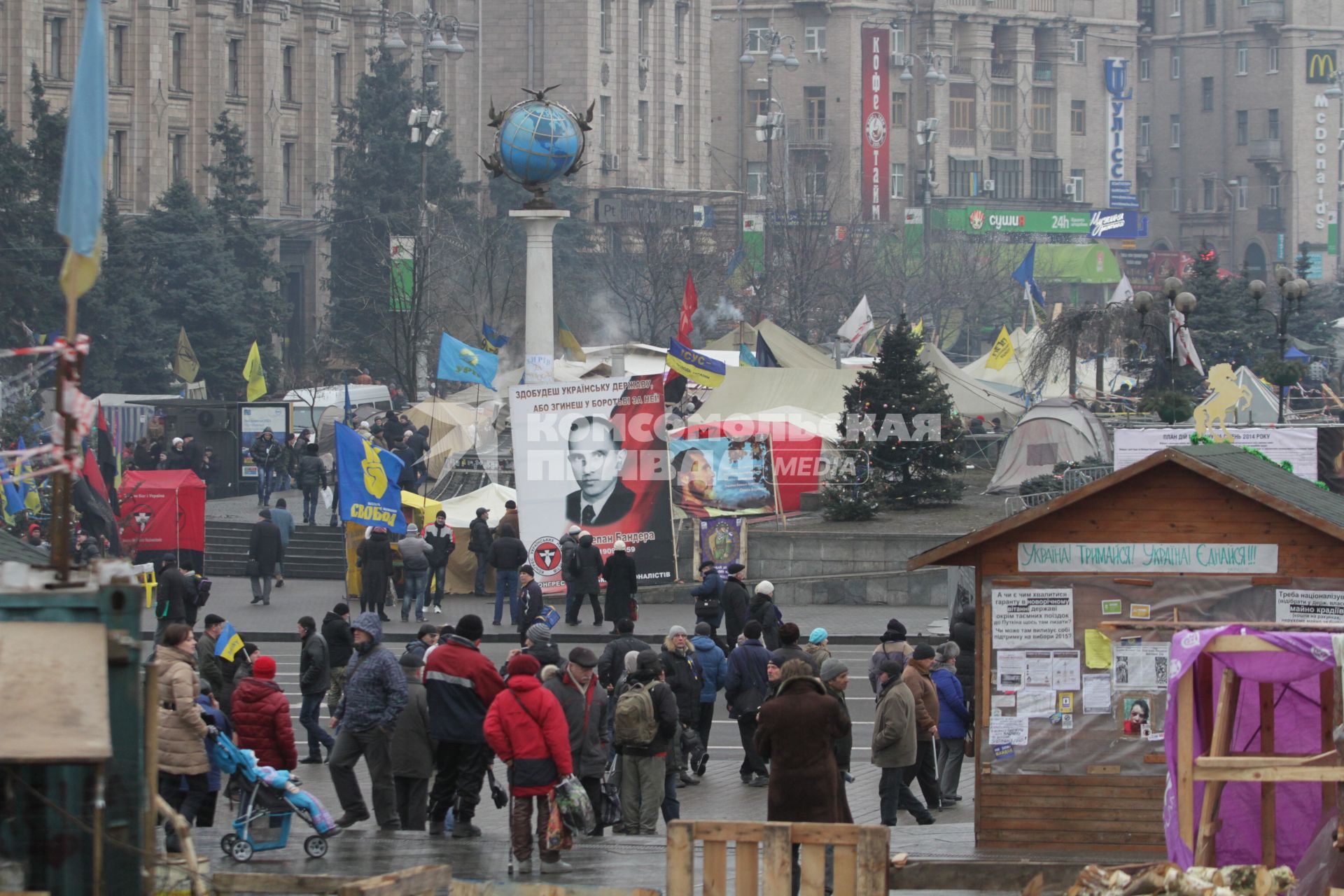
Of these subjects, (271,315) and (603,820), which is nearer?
(603,820)

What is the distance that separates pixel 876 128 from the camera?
108938mm

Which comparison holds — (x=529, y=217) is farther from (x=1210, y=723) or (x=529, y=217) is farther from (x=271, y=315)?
(x=271, y=315)

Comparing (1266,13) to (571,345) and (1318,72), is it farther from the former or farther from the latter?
(571,345)

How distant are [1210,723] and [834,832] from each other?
6.67 ft

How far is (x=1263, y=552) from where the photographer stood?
13102mm

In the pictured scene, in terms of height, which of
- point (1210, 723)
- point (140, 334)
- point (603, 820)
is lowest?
point (603, 820)

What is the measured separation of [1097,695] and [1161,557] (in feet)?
2.93

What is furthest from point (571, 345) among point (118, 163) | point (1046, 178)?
point (1046, 178)

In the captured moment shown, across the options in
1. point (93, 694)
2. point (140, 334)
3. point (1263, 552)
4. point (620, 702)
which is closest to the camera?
point (93, 694)

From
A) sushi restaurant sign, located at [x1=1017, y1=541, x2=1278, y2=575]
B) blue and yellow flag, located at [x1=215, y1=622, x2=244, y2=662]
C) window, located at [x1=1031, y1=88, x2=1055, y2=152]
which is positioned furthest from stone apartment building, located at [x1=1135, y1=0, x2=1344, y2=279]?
sushi restaurant sign, located at [x1=1017, y1=541, x2=1278, y2=575]

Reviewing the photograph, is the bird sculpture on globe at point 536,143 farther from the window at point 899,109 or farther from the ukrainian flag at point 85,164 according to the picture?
the window at point 899,109

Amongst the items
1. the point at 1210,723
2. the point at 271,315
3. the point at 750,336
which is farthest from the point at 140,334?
the point at 1210,723

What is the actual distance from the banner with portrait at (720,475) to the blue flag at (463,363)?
7.31 metres

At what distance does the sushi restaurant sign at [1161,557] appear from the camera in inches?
516
